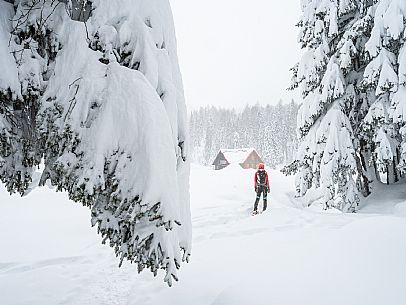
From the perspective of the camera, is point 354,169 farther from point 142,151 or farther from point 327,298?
point 142,151

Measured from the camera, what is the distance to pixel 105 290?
5176 millimetres

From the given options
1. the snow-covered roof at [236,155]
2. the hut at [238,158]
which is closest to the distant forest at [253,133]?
the hut at [238,158]

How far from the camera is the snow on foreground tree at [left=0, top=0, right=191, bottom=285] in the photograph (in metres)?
2.79

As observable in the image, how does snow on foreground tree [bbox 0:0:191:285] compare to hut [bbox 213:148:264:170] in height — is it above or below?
below

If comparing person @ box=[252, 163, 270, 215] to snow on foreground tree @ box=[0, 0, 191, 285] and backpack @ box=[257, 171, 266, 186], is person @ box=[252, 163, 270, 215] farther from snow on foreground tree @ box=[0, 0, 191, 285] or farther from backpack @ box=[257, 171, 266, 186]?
snow on foreground tree @ box=[0, 0, 191, 285]

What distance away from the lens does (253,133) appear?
84688mm

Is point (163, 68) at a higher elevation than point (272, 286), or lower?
higher

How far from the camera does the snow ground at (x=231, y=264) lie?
3164mm

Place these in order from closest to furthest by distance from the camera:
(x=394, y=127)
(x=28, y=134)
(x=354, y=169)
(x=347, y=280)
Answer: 1. (x=347, y=280)
2. (x=28, y=134)
3. (x=394, y=127)
4. (x=354, y=169)

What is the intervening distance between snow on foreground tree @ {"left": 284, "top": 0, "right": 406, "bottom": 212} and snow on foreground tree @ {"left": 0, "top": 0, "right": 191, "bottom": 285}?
8.76m

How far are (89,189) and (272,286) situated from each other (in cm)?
223

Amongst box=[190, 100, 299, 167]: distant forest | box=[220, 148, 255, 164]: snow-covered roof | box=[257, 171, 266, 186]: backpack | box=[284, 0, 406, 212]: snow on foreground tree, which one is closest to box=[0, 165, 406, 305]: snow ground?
box=[284, 0, 406, 212]: snow on foreground tree

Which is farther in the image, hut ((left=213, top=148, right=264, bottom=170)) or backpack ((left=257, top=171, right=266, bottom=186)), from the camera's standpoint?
hut ((left=213, top=148, right=264, bottom=170))

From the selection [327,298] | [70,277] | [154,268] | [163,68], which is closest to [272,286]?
[327,298]
